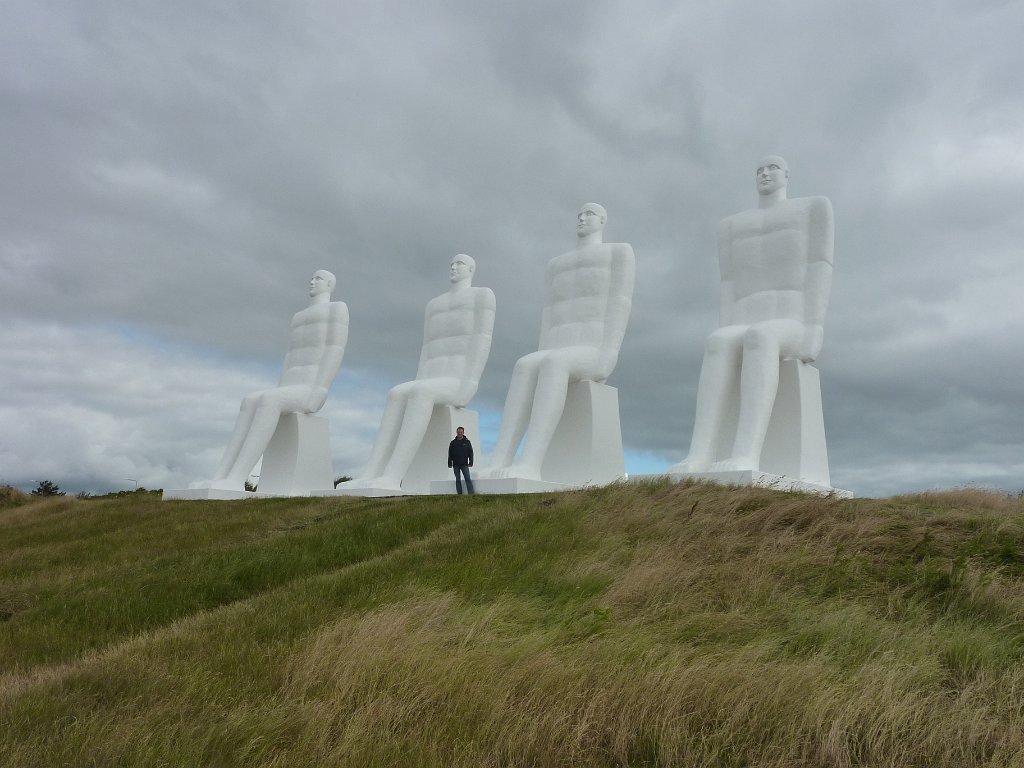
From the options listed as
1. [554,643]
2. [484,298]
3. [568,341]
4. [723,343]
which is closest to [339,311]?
[484,298]

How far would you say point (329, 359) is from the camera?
658 inches

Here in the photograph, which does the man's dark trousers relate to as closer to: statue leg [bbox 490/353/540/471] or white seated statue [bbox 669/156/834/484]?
statue leg [bbox 490/353/540/471]

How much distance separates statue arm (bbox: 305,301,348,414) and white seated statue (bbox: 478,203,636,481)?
15.3 ft

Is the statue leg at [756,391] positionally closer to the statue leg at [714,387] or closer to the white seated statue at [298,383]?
the statue leg at [714,387]

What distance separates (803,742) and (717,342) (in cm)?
812

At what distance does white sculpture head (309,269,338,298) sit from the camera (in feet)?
57.8

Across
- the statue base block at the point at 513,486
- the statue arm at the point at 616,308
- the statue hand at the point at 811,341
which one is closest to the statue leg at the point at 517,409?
the statue base block at the point at 513,486

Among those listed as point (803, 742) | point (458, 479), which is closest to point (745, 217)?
point (458, 479)

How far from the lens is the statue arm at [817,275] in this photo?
11.6 metres

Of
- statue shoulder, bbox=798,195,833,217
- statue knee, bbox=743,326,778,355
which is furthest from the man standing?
statue shoulder, bbox=798,195,833,217

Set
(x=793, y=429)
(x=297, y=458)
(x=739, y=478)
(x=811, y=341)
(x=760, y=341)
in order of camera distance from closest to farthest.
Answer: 1. (x=739, y=478)
2. (x=760, y=341)
3. (x=811, y=341)
4. (x=793, y=429)
5. (x=297, y=458)

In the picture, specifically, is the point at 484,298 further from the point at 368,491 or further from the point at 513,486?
the point at 513,486

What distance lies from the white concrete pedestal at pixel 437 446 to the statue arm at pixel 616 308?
3095 mm

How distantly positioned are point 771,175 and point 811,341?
248cm
